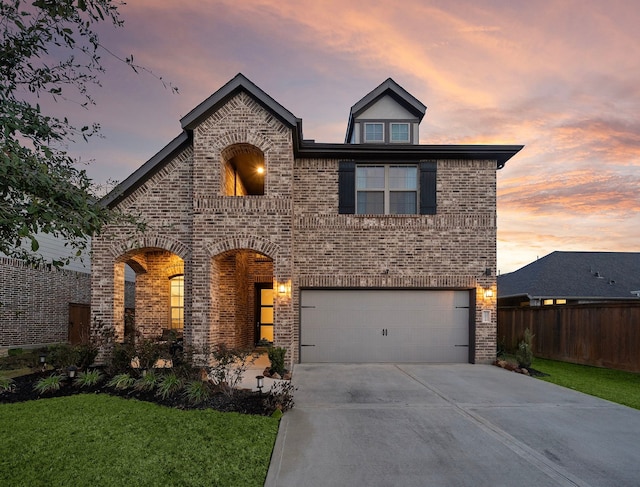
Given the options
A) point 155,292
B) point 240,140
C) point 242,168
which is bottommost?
point 155,292

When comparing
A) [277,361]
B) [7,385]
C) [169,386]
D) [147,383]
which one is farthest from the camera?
[277,361]

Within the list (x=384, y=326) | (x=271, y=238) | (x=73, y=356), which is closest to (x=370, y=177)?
(x=271, y=238)

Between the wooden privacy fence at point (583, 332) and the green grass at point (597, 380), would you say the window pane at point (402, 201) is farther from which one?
the wooden privacy fence at point (583, 332)

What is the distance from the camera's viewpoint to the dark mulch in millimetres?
6184

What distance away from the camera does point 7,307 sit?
12.4 m

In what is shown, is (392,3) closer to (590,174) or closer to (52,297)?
(590,174)

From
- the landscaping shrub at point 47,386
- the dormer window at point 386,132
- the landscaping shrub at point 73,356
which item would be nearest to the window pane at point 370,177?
the dormer window at point 386,132

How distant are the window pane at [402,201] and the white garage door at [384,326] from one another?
2.69 m

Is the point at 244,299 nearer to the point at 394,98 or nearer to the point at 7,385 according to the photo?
the point at 7,385

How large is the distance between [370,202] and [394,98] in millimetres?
4131

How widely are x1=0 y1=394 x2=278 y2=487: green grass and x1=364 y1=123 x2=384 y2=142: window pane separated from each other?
9827 mm

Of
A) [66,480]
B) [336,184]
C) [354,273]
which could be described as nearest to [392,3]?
[336,184]

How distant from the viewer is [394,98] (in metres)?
12.4

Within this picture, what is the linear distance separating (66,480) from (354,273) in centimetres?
828
